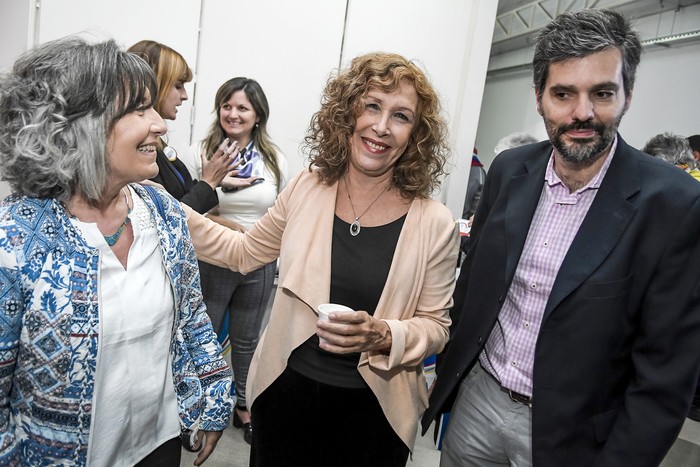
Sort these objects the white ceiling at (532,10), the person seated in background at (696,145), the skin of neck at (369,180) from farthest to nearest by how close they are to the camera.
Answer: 1. the white ceiling at (532,10)
2. the person seated in background at (696,145)
3. the skin of neck at (369,180)

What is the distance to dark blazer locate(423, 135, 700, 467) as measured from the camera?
1.19 meters

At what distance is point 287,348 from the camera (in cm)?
146

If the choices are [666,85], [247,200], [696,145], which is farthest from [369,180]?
[666,85]

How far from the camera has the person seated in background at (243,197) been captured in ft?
8.26

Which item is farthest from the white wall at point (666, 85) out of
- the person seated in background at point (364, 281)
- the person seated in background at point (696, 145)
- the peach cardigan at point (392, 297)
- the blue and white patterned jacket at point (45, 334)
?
the blue and white patterned jacket at point (45, 334)

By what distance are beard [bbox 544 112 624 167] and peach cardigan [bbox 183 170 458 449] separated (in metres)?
0.39

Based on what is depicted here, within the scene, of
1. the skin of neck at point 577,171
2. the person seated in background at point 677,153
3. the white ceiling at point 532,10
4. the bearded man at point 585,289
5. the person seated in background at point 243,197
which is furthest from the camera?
the white ceiling at point 532,10

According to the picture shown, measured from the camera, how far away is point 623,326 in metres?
1.25

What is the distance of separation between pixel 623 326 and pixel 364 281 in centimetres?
70

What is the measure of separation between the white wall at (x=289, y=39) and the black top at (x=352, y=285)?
1.74m

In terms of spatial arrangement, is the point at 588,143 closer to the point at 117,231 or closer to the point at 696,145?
the point at 117,231

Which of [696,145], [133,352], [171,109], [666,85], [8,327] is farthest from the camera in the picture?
[666,85]

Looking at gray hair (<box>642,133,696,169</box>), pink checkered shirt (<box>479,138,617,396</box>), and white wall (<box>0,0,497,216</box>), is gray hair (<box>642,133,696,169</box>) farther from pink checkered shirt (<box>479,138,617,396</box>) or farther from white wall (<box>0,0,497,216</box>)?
pink checkered shirt (<box>479,138,617,396</box>)

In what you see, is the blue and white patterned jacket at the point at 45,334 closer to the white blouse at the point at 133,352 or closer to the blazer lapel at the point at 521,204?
the white blouse at the point at 133,352
